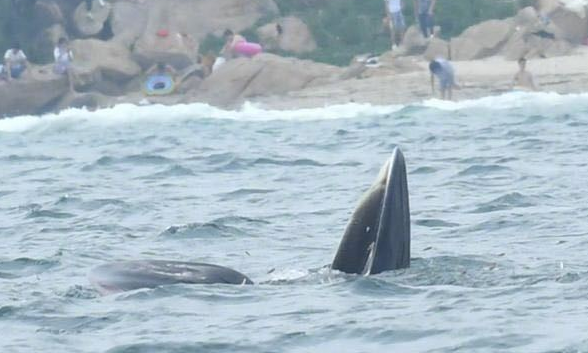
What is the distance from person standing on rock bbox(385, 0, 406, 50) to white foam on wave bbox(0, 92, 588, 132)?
165 inches

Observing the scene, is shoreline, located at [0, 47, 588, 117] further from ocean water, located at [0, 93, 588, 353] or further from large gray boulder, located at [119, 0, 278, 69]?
large gray boulder, located at [119, 0, 278, 69]

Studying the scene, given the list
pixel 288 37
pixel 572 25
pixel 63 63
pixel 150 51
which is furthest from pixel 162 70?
pixel 572 25

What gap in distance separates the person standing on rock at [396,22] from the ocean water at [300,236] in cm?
797

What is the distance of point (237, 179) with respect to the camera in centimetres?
1867

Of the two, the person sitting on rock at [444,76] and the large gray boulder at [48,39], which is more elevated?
the large gray boulder at [48,39]

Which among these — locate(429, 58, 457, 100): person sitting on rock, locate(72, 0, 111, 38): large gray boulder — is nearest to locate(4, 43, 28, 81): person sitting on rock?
locate(72, 0, 111, 38): large gray boulder

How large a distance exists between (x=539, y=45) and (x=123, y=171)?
14178 millimetres

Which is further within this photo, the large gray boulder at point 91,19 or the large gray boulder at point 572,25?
the large gray boulder at point 91,19

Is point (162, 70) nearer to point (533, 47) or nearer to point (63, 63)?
point (63, 63)

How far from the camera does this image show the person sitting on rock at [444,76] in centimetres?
3004


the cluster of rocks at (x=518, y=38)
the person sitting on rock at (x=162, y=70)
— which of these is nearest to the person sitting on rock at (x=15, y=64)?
the person sitting on rock at (x=162, y=70)

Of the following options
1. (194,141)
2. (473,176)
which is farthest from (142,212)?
(194,141)

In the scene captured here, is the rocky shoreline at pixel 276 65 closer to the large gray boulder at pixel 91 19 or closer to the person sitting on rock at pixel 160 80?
the large gray boulder at pixel 91 19

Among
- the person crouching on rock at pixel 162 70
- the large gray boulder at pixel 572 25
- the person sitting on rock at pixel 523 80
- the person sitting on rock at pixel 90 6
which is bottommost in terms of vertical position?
the person sitting on rock at pixel 523 80
